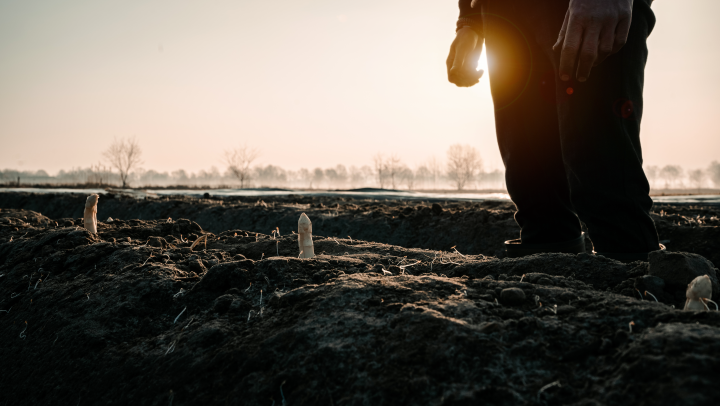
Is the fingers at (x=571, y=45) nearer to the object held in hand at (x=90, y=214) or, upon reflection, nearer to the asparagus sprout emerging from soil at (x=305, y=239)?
the asparagus sprout emerging from soil at (x=305, y=239)

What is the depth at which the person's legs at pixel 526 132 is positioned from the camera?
104 inches

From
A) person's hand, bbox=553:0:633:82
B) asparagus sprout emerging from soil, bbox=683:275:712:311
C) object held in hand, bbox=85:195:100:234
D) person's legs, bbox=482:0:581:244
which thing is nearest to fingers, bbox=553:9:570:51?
person's hand, bbox=553:0:633:82

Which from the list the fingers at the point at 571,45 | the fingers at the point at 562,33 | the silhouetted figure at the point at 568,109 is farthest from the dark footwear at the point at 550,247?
the fingers at the point at 562,33

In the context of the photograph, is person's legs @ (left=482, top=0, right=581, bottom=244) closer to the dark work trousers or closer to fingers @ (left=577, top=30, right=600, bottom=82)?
the dark work trousers

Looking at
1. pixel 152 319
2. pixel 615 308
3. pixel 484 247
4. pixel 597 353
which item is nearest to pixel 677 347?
pixel 597 353

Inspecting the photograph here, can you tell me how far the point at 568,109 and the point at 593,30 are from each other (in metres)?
0.47

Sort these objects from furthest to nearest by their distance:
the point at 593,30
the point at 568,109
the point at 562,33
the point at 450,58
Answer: the point at 450,58 < the point at 568,109 < the point at 562,33 < the point at 593,30

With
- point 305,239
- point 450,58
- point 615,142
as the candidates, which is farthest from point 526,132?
point 305,239

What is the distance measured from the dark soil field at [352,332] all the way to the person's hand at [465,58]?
153 cm

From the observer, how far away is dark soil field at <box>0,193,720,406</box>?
1.01 m

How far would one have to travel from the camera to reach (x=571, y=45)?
190cm

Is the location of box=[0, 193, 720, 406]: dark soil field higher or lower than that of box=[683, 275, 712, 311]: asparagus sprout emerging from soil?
lower

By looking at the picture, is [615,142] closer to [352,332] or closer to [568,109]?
[568,109]

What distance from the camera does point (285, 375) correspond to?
3.92 ft
